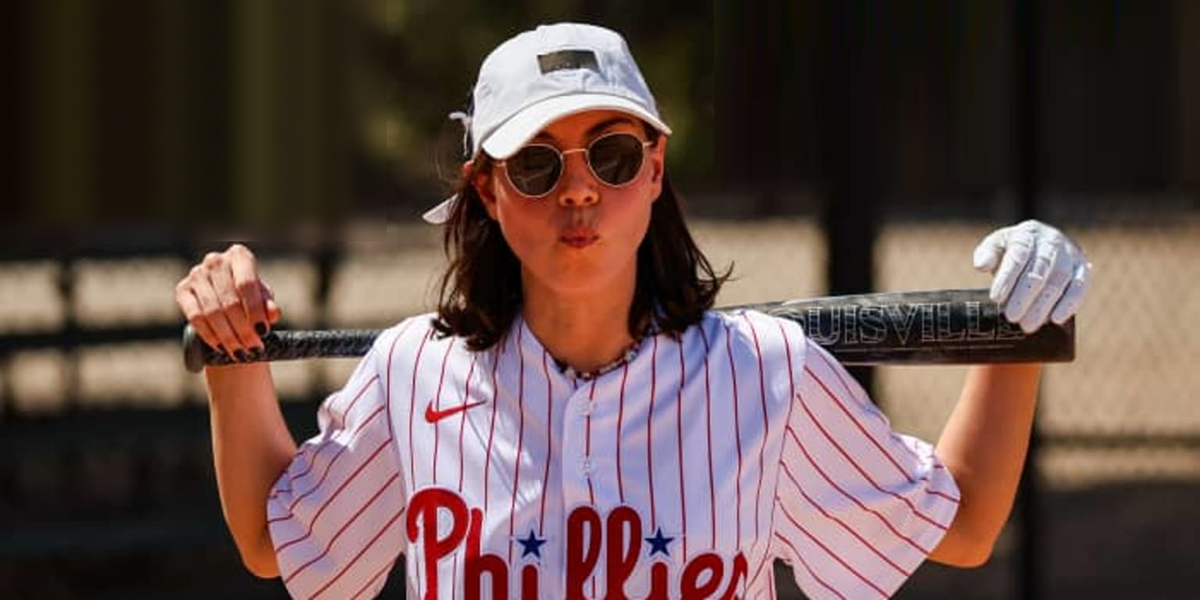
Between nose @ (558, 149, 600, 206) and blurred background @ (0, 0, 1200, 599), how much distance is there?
30 centimetres

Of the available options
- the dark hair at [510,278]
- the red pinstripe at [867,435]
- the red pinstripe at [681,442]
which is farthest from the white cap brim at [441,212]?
the red pinstripe at [867,435]

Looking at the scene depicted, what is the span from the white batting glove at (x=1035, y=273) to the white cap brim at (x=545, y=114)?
0.38 metres

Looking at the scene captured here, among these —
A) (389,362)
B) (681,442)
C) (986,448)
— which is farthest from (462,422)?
(986,448)

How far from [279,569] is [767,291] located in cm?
803

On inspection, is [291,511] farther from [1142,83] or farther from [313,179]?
[1142,83]

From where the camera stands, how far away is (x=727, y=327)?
84.0 inches

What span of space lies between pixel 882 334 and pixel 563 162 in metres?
0.48

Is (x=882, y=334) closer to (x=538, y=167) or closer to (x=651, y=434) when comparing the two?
(x=651, y=434)

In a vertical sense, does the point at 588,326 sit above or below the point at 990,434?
above

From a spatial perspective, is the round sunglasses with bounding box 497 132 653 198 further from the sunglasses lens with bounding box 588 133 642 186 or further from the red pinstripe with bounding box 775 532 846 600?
the red pinstripe with bounding box 775 532 846 600

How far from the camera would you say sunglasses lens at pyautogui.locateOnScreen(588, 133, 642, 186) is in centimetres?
204

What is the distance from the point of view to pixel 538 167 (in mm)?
2037

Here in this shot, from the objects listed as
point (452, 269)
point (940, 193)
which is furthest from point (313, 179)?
point (452, 269)

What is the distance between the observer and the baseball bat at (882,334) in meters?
2.16
